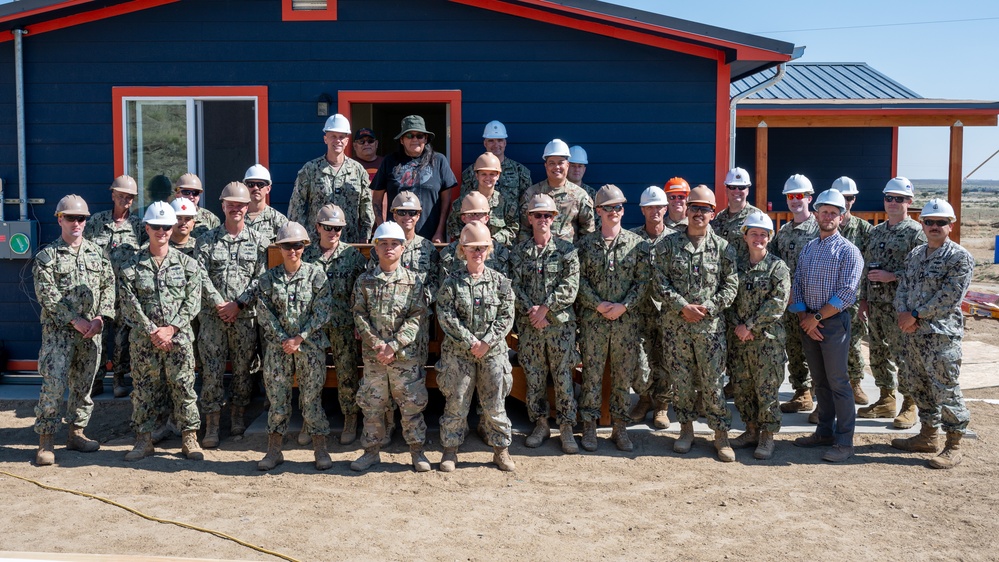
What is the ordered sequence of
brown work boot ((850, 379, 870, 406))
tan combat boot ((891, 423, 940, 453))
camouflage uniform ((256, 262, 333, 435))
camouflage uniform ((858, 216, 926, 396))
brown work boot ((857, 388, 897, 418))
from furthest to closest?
brown work boot ((850, 379, 870, 406)) < brown work boot ((857, 388, 897, 418)) < camouflage uniform ((858, 216, 926, 396)) < tan combat boot ((891, 423, 940, 453)) < camouflage uniform ((256, 262, 333, 435))

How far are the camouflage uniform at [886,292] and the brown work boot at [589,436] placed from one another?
2.32 meters

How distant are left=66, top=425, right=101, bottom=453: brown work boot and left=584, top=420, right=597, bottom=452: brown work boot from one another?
3.51 meters

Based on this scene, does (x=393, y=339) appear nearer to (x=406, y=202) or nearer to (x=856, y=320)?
(x=406, y=202)

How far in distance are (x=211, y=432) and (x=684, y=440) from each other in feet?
11.3

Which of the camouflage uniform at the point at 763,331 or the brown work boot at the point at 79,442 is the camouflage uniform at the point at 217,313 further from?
the camouflage uniform at the point at 763,331

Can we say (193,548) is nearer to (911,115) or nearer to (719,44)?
(719,44)

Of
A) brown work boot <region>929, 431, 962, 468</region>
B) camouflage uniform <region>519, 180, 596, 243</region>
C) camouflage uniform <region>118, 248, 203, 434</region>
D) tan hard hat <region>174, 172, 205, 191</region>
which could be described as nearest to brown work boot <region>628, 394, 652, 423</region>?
camouflage uniform <region>519, 180, 596, 243</region>

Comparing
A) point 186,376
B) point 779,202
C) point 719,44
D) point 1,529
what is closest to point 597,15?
point 719,44

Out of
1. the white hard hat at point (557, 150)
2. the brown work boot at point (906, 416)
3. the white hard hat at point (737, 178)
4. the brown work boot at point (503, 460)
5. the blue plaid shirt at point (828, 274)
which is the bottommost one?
the brown work boot at point (503, 460)

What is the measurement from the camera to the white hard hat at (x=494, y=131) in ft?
24.2

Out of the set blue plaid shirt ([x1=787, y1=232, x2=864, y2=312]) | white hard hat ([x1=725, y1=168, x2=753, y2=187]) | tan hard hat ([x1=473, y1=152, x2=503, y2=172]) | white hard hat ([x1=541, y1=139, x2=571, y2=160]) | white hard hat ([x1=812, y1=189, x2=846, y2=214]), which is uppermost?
white hard hat ([x1=541, y1=139, x2=571, y2=160])

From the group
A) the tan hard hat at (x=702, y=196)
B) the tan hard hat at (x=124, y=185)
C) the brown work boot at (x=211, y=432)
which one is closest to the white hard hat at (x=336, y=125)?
the tan hard hat at (x=124, y=185)

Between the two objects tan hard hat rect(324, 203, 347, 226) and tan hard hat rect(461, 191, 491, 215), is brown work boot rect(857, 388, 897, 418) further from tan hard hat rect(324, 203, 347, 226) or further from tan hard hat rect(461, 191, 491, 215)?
tan hard hat rect(324, 203, 347, 226)

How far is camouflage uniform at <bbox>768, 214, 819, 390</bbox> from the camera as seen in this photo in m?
6.98
